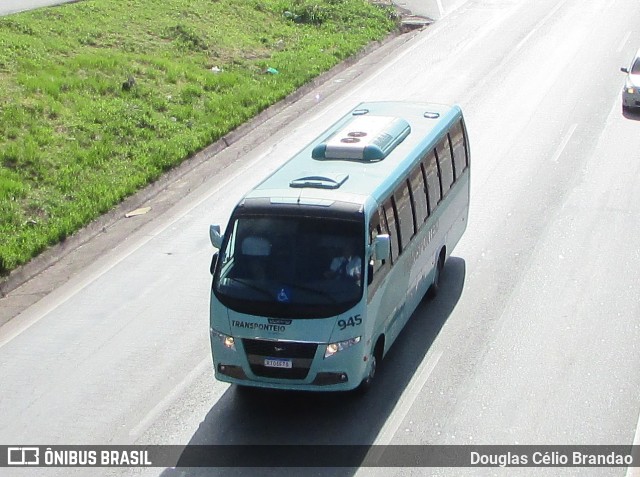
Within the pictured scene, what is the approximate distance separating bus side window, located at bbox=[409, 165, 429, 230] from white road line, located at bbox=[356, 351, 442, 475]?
1.87 metres

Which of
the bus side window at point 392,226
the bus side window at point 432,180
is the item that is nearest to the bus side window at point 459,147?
the bus side window at point 432,180

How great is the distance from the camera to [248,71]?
28.9 m

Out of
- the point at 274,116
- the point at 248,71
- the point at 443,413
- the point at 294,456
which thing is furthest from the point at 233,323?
the point at 248,71

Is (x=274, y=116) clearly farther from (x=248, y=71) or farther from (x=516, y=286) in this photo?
(x=516, y=286)

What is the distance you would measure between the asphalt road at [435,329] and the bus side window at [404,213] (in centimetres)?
144

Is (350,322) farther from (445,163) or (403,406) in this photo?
(445,163)

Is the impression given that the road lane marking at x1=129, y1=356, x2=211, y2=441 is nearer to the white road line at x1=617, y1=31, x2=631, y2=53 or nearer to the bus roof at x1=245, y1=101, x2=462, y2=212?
the bus roof at x1=245, y1=101, x2=462, y2=212

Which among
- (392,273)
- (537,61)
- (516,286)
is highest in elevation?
(392,273)

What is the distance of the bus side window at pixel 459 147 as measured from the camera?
16.8 m

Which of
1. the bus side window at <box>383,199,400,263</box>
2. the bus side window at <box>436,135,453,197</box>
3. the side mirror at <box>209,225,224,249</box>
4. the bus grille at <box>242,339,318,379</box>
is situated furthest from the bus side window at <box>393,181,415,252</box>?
the bus grille at <box>242,339,318,379</box>

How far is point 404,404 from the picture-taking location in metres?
12.8

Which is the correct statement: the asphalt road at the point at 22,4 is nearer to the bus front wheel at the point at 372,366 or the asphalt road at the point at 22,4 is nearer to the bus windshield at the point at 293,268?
the bus windshield at the point at 293,268

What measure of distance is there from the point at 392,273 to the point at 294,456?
2741 millimetres

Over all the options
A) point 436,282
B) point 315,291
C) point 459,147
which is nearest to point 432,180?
point 436,282
